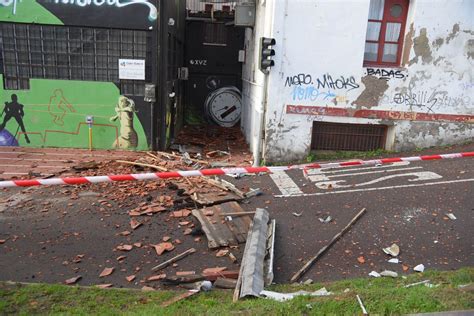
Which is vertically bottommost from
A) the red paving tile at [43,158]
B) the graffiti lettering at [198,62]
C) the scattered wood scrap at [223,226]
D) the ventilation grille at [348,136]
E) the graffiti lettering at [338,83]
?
the red paving tile at [43,158]

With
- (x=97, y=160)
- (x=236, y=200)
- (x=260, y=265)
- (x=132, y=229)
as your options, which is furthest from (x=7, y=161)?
(x=260, y=265)

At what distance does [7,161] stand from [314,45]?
26.2 ft

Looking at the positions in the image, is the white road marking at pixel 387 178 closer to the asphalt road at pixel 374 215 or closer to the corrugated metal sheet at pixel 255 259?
the asphalt road at pixel 374 215

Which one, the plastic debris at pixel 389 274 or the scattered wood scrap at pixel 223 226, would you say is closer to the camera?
the plastic debris at pixel 389 274

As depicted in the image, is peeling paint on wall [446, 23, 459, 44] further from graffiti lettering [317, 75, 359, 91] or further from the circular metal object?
the circular metal object

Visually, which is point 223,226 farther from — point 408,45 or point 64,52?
point 64,52

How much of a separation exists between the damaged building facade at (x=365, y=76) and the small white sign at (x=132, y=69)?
322cm

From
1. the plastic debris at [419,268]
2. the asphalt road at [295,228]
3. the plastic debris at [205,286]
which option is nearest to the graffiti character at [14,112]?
the asphalt road at [295,228]

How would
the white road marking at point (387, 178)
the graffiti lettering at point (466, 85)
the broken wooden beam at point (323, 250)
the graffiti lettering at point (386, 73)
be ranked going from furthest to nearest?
the graffiti lettering at point (466, 85)
the graffiti lettering at point (386, 73)
the white road marking at point (387, 178)
the broken wooden beam at point (323, 250)

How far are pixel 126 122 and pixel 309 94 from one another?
494cm

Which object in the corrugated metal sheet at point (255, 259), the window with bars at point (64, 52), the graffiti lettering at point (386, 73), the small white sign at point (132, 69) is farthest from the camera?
the small white sign at point (132, 69)

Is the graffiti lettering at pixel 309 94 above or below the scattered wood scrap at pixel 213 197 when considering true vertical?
above

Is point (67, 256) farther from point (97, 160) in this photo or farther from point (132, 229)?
point (97, 160)

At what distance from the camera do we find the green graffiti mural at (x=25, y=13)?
10.5 metres
